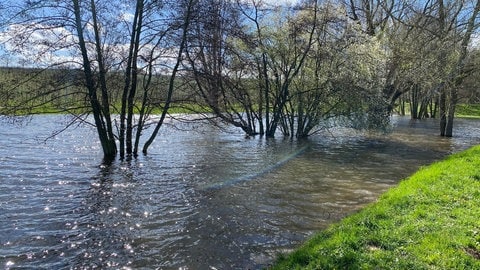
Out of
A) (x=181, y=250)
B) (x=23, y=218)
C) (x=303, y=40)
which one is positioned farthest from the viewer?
(x=303, y=40)

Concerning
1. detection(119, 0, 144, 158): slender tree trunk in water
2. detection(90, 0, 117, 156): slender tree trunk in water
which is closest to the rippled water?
detection(119, 0, 144, 158): slender tree trunk in water

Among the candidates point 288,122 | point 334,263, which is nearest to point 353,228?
point 334,263

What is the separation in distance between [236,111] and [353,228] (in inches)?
670

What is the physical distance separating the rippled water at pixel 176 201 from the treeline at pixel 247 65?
2321 mm

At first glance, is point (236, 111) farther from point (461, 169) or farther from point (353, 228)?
point (353, 228)

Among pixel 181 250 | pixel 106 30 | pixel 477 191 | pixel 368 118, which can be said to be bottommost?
pixel 181 250

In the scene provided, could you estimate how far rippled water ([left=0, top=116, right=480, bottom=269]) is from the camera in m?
6.00

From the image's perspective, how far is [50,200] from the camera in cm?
871

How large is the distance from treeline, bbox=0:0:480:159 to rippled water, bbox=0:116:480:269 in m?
2.32

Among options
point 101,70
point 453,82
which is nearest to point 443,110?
point 453,82

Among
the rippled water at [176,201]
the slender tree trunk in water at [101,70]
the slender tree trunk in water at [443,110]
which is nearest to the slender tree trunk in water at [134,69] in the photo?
the slender tree trunk in water at [101,70]

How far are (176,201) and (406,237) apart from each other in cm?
505

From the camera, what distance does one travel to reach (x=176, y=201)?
8906 millimetres

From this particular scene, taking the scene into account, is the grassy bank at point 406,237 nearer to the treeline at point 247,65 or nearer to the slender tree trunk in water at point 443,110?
the treeline at point 247,65
